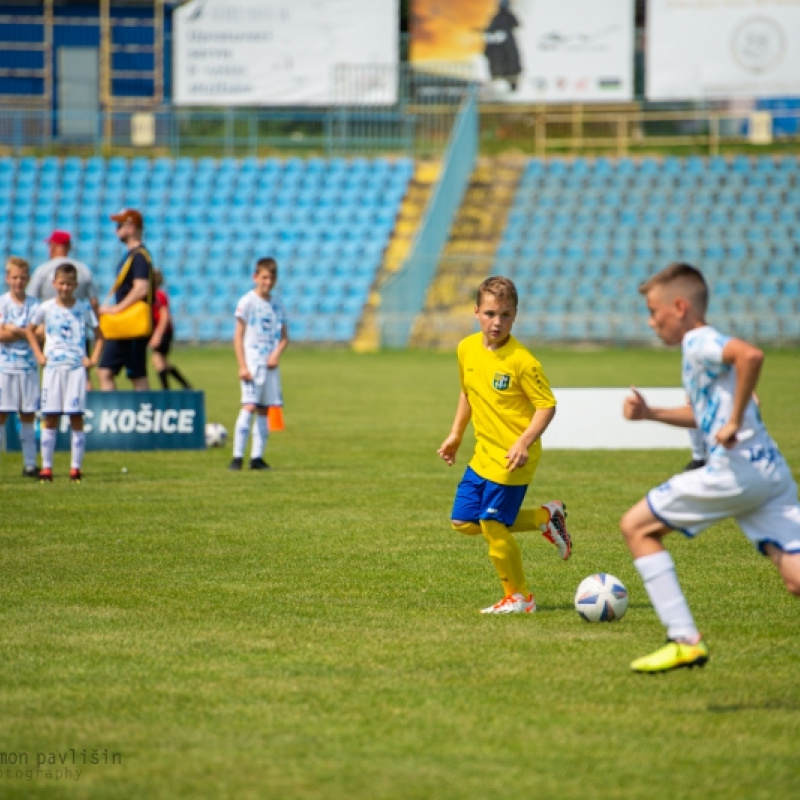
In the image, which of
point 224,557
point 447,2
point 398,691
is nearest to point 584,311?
point 447,2

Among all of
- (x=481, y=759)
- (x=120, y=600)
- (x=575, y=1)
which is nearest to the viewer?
(x=481, y=759)

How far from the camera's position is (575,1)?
1364 inches

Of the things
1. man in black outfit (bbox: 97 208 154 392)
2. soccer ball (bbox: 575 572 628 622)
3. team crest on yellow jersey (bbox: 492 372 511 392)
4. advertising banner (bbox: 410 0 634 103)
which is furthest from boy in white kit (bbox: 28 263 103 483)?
advertising banner (bbox: 410 0 634 103)

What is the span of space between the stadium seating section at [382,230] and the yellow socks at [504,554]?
24.6 metres

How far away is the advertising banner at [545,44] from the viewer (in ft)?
113

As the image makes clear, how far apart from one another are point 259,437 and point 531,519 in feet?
20.0

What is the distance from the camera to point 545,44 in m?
34.8

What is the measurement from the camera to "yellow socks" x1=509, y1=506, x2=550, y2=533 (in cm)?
684

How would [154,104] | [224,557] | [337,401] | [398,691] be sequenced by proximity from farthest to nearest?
[154,104] → [337,401] → [224,557] → [398,691]

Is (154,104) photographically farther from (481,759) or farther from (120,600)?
(481,759)

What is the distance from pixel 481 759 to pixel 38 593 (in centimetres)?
341

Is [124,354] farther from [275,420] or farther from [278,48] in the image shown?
[278,48]

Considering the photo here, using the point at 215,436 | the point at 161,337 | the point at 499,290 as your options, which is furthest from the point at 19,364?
the point at 499,290

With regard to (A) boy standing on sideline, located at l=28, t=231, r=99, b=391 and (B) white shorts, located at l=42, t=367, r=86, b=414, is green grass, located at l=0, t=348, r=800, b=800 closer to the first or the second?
(B) white shorts, located at l=42, t=367, r=86, b=414
